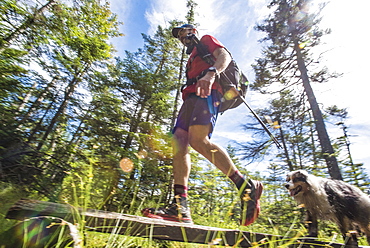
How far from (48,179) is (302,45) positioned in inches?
442

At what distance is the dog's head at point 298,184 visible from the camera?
3.37 metres

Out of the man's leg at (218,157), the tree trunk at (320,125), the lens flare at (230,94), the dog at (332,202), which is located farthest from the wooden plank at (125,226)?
the tree trunk at (320,125)

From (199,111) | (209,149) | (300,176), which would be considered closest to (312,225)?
(300,176)

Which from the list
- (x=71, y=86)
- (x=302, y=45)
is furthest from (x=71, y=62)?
(x=302, y=45)

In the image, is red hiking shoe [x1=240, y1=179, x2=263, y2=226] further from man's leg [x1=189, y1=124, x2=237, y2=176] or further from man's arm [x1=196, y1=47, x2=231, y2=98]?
man's arm [x1=196, y1=47, x2=231, y2=98]

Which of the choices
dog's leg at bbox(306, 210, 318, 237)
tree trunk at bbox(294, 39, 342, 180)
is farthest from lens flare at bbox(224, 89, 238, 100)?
tree trunk at bbox(294, 39, 342, 180)

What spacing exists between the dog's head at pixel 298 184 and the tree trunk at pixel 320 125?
2.96 metres

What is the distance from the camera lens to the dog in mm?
3021

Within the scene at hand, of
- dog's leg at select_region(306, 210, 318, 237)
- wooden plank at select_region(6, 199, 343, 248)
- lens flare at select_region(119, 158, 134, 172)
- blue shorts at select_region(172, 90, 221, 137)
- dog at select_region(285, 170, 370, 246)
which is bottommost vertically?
wooden plank at select_region(6, 199, 343, 248)

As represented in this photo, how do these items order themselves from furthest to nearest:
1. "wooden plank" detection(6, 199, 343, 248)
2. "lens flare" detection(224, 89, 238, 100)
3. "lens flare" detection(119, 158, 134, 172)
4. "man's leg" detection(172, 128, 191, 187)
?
"lens flare" detection(119, 158, 134, 172)
"lens flare" detection(224, 89, 238, 100)
"man's leg" detection(172, 128, 191, 187)
"wooden plank" detection(6, 199, 343, 248)

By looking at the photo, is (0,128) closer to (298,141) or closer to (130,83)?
(130,83)

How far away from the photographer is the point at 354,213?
10.1ft

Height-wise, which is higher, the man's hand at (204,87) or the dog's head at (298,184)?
the man's hand at (204,87)

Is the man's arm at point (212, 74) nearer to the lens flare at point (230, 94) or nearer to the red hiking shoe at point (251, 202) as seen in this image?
the lens flare at point (230, 94)
